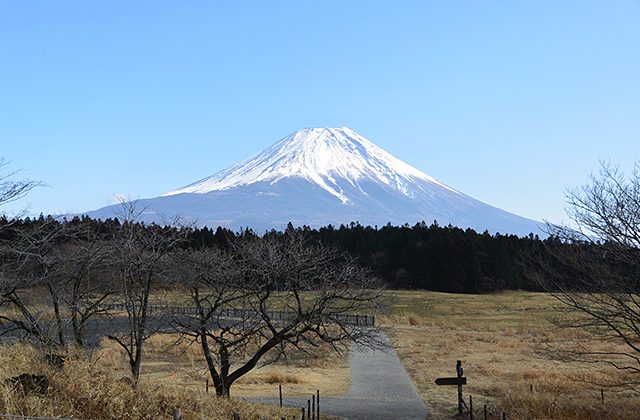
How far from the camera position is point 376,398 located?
63.5 feet

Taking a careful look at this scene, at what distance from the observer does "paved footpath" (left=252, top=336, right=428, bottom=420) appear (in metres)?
16.7

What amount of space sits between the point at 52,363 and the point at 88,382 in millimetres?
1079

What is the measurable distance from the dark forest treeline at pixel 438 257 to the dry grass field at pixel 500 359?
12.0 metres

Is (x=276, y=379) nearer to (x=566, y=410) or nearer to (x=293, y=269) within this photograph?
(x=293, y=269)

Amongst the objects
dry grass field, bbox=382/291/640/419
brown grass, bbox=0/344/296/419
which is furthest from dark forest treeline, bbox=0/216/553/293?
brown grass, bbox=0/344/296/419

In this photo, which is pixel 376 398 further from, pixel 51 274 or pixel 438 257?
pixel 438 257

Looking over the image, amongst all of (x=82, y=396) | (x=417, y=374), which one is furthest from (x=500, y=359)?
(x=82, y=396)

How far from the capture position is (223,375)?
14117 millimetres

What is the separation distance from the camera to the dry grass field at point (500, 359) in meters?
15.4

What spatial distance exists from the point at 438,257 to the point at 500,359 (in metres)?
43.2

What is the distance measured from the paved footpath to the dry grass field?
49 cm

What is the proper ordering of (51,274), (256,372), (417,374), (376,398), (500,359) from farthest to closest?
(500,359), (417,374), (256,372), (376,398), (51,274)

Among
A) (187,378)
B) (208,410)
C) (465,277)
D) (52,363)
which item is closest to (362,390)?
(187,378)

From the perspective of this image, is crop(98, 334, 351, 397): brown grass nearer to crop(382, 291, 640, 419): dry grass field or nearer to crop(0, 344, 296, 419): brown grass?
crop(382, 291, 640, 419): dry grass field
